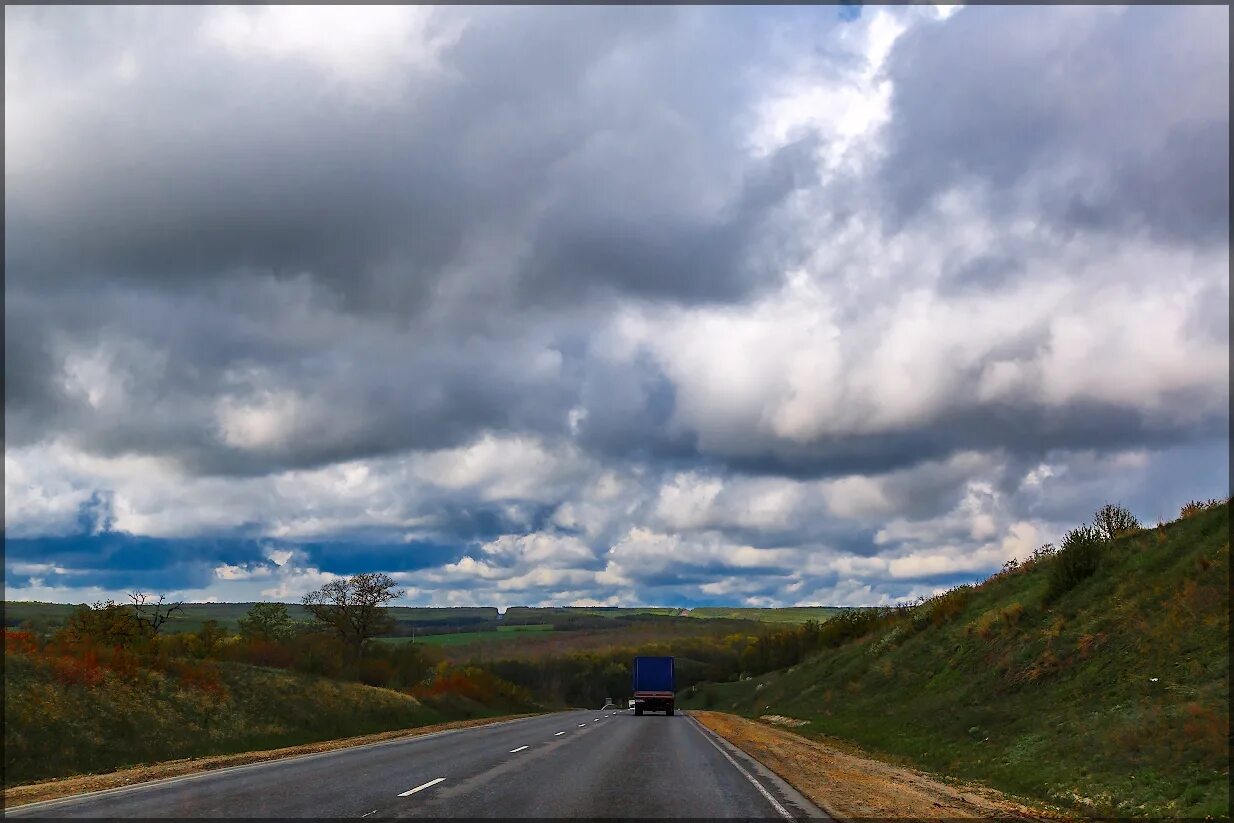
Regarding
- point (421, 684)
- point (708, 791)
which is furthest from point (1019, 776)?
point (421, 684)

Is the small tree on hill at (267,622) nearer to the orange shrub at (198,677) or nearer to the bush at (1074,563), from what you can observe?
the orange shrub at (198,677)

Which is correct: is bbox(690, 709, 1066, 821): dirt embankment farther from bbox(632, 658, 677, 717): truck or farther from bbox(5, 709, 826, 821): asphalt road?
bbox(632, 658, 677, 717): truck

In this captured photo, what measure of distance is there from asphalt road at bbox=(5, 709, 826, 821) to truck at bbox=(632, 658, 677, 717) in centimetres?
3863

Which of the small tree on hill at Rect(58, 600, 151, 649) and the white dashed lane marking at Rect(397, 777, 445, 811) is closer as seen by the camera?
the white dashed lane marking at Rect(397, 777, 445, 811)

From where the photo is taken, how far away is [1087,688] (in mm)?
27438

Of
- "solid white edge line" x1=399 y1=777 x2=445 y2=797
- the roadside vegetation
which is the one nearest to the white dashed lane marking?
"solid white edge line" x1=399 y1=777 x2=445 y2=797

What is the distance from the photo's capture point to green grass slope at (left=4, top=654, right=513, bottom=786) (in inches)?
1042

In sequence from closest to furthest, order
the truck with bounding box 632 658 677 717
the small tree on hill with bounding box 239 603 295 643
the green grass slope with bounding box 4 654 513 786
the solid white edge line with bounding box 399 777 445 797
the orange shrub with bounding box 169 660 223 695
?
the solid white edge line with bounding box 399 777 445 797
the green grass slope with bounding box 4 654 513 786
the orange shrub with bounding box 169 660 223 695
the truck with bounding box 632 658 677 717
the small tree on hill with bounding box 239 603 295 643

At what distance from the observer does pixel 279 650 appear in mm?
61281

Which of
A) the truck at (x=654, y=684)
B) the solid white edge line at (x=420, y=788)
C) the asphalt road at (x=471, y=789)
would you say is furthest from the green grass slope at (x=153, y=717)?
the truck at (x=654, y=684)

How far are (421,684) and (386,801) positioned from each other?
61.9 m

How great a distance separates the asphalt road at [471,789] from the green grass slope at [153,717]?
6551mm

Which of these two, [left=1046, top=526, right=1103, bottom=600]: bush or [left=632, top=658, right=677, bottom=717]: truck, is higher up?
[left=1046, top=526, right=1103, bottom=600]: bush

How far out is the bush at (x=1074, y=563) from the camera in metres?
38.1
